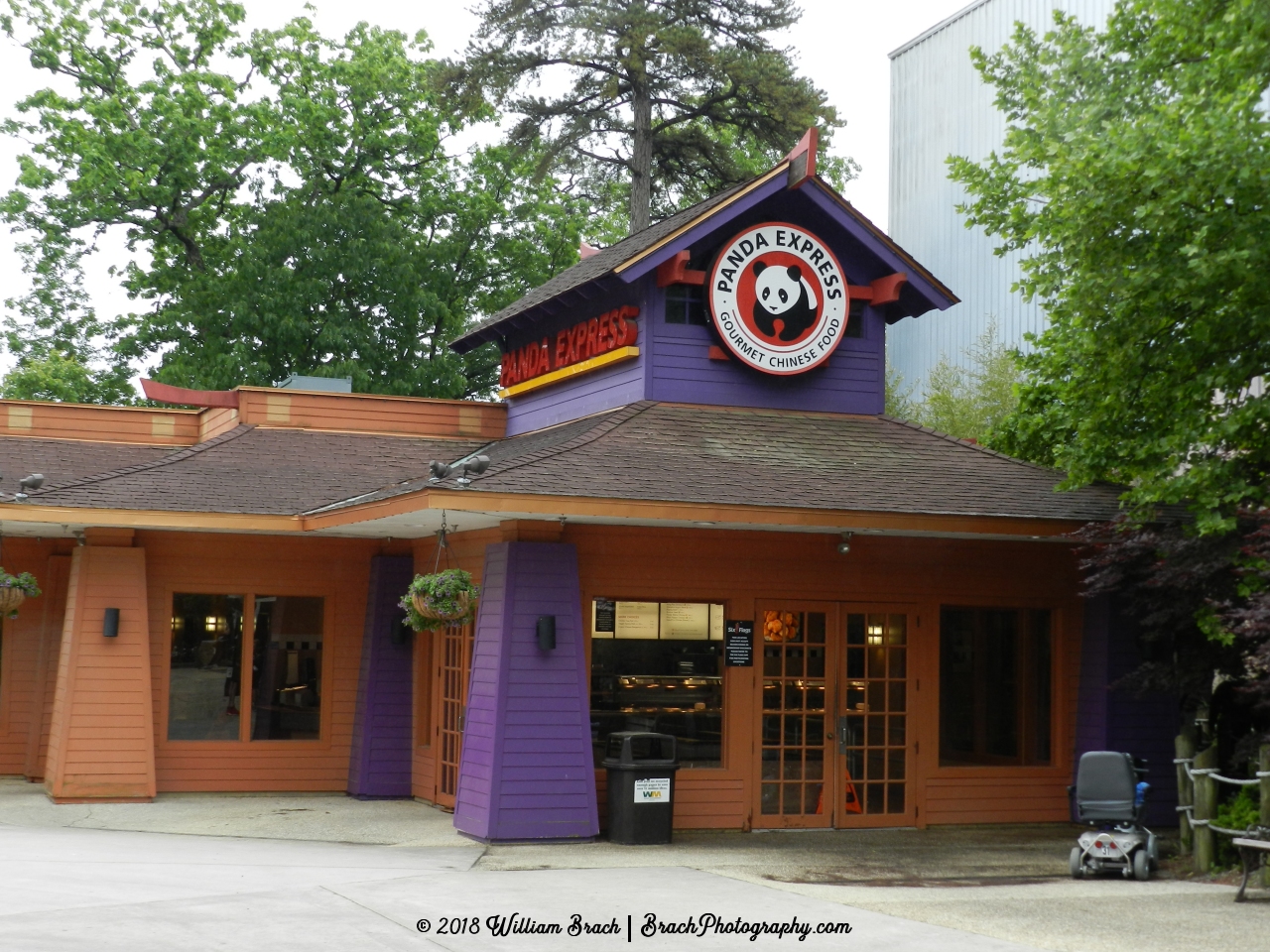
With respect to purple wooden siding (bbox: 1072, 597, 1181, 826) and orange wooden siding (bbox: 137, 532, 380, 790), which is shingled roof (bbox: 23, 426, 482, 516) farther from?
purple wooden siding (bbox: 1072, 597, 1181, 826)

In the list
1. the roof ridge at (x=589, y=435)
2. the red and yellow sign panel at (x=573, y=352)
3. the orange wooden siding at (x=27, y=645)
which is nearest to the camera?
the roof ridge at (x=589, y=435)

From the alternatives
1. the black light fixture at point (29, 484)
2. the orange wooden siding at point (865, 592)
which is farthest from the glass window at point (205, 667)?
the black light fixture at point (29, 484)

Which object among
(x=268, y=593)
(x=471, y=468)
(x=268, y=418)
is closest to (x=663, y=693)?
(x=471, y=468)

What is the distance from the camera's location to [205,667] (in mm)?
16375

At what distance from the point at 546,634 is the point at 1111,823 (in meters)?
4.93

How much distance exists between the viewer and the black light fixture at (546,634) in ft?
42.7

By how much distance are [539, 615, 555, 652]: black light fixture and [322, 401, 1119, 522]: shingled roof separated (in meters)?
1.33

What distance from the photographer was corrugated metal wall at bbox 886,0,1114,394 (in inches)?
1364

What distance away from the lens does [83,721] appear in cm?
1535

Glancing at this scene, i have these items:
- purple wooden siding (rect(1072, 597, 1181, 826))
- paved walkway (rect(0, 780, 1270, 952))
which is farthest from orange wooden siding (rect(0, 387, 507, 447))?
purple wooden siding (rect(1072, 597, 1181, 826))

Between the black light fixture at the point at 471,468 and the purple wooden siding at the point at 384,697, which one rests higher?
the black light fixture at the point at 471,468

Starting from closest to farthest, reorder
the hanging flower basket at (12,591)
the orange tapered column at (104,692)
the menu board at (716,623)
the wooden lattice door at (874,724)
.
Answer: the menu board at (716,623) → the wooden lattice door at (874,724) → the hanging flower basket at (12,591) → the orange tapered column at (104,692)

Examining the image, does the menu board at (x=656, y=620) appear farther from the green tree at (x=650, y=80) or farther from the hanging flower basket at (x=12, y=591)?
the green tree at (x=650, y=80)

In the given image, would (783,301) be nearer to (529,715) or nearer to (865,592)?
(865,592)
